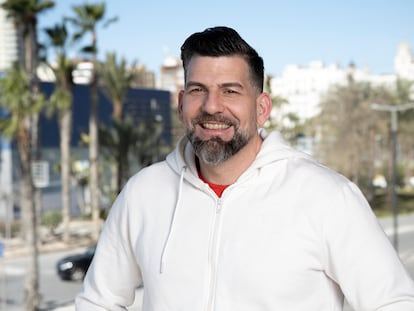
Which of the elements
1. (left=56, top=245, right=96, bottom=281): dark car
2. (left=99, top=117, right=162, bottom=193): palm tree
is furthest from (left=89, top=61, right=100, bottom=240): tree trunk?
(left=56, top=245, right=96, bottom=281): dark car

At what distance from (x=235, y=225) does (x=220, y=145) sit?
0.21 metres

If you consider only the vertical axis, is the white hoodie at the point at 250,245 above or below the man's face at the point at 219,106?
below

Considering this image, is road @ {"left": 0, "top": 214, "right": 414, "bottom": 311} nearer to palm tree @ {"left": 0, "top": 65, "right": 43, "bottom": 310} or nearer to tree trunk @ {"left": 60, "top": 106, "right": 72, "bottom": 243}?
palm tree @ {"left": 0, "top": 65, "right": 43, "bottom": 310}

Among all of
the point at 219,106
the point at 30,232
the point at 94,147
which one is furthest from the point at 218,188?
the point at 94,147

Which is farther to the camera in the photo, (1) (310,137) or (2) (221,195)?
(1) (310,137)

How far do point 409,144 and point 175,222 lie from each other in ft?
198

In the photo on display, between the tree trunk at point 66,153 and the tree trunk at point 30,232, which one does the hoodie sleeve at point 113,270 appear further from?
the tree trunk at point 66,153

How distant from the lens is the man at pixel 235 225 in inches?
71.2

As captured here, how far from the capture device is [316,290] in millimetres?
1866

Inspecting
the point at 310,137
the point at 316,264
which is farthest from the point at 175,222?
the point at 310,137

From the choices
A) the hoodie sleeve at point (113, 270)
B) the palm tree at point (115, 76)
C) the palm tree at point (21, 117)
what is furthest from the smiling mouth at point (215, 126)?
the palm tree at point (115, 76)

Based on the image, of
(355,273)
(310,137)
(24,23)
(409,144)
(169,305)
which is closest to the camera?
(355,273)

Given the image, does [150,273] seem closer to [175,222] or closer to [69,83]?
[175,222]

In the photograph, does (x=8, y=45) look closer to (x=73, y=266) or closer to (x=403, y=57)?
(x=73, y=266)
